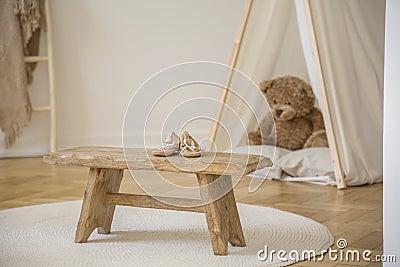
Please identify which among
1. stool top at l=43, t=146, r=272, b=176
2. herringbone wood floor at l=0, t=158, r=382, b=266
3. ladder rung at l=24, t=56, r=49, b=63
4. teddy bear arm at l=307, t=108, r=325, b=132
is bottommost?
herringbone wood floor at l=0, t=158, r=382, b=266

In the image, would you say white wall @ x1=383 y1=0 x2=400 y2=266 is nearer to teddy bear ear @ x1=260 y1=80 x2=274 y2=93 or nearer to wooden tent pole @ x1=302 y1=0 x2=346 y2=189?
wooden tent pole @ x1=302 y1=0 x2=346 y2=189

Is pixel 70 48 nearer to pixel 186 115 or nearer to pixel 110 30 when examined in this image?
pixel 110 30

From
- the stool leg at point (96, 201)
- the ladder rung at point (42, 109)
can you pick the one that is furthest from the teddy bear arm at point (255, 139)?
the stool leg at point (96, 201)

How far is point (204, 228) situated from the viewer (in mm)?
2742

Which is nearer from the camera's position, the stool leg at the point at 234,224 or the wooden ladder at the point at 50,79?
the stool leg at the point at 234,224

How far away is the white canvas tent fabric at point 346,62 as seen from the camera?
11.8ft

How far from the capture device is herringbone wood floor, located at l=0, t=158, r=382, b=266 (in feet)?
8.84

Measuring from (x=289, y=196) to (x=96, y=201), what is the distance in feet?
3.85

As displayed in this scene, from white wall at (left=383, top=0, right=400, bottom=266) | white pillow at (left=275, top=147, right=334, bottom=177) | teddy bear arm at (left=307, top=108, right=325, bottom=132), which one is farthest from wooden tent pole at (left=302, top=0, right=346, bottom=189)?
white wall at (left=383, top=0, right=400, bottom=266)

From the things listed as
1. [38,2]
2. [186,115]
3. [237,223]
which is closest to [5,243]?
[237,223]

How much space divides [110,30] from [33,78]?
1.87ft

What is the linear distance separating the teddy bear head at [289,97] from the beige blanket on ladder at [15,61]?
145 centimetres

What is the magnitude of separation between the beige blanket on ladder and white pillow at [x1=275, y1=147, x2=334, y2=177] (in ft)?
5.40

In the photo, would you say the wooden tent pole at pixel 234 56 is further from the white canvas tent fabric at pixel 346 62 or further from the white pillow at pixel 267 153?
the white pillow at pixel 267 153
